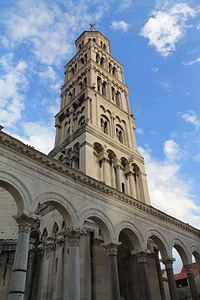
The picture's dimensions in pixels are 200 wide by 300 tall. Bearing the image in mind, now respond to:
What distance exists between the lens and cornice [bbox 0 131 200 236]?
A: 13336 millimetres

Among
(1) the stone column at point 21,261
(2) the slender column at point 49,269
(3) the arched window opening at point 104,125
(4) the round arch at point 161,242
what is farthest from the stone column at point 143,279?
(3) the arched window opening at point 104,125

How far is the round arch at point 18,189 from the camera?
12305 millimetres

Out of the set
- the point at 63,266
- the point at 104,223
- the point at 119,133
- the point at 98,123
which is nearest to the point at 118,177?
the point at 98,123

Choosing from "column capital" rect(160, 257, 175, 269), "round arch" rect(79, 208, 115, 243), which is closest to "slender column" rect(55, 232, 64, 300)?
"round arch" rect(79, 208, 115, 243)

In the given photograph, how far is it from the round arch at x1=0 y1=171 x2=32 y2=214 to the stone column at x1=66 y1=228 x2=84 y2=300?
299 centimetres

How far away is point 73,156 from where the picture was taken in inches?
979

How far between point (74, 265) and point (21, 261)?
3.12m

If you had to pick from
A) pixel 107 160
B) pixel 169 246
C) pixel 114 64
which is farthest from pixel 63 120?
pixel 169 246

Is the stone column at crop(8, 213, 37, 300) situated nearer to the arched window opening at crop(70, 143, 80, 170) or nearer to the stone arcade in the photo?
the stone arcade

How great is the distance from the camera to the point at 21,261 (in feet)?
36.9

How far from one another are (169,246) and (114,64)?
27.8m

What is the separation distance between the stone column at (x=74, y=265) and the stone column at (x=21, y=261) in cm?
268

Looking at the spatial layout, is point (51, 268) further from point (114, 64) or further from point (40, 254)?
point (114, 64)

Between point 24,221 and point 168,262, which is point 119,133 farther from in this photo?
point 24,221
